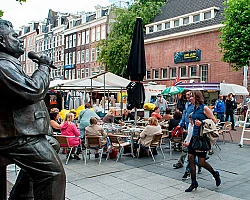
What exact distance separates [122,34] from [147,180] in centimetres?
3158

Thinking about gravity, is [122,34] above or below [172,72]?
above

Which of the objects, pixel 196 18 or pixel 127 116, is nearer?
pixel 127 116

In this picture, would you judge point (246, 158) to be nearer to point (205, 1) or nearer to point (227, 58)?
point (227, 58)

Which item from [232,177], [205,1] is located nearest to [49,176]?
[232,177]

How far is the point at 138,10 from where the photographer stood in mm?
36188

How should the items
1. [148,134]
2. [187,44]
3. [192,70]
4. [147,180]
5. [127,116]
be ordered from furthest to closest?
1. [187,44]
2. [192,70]
3. [127,116]
4. [148,134]
5. [147,180]

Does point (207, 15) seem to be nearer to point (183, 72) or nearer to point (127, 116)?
point (183, 72)

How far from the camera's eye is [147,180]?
5938 millimetres

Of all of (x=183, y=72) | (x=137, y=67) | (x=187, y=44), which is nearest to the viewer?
(x=137, y=67)

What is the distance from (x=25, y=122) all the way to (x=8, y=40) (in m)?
0.67

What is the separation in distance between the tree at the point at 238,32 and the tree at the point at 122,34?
52.3 ft

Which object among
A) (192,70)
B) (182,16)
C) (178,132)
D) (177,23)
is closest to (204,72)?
(192,70)

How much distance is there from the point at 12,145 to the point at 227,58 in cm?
1856

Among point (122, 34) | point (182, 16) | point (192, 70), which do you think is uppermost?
point (182, 16)
